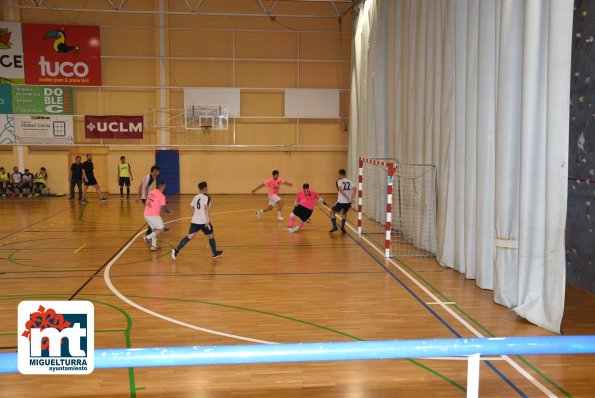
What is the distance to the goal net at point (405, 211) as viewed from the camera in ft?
41.2

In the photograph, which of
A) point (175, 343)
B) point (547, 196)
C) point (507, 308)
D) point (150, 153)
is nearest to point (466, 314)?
point (507, 308)

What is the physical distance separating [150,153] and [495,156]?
2034cm

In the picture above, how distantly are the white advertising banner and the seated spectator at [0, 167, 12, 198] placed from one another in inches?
62.5

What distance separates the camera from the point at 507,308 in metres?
8.44

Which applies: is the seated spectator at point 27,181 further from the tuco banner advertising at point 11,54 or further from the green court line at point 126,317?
the green court line at point 126,317

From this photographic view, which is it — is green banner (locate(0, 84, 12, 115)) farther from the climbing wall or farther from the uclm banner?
the climbing wall

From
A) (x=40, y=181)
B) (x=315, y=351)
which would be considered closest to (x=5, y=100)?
(x=40, y=181)

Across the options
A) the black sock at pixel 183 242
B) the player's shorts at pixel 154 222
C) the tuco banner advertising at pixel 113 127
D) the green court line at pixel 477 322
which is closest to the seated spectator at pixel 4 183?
the tuco banner advertising at pixel 113 127

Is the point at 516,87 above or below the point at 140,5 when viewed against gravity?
below

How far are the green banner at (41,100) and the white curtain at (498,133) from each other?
17.6 m

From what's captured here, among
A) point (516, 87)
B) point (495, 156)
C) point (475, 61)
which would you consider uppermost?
point (475, 61)

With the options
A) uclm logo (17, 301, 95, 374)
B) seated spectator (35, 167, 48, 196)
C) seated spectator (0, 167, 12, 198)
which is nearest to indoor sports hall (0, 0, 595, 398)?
uclm logo (17, 301, 95, 374)

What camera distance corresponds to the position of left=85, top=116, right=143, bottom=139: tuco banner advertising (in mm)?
25562

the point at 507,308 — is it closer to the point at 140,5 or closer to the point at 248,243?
the point at 248,243
